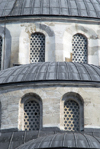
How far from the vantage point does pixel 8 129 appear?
3344 centimetres

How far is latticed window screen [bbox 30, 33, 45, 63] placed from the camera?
41531 mm

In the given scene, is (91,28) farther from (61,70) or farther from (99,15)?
(61,70)

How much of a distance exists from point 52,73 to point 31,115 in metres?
2.73

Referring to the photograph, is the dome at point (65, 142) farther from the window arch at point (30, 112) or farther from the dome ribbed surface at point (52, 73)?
the dome ribbed surface at point (52, 73)

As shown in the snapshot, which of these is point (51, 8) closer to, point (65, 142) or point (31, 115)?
point (31, 115)

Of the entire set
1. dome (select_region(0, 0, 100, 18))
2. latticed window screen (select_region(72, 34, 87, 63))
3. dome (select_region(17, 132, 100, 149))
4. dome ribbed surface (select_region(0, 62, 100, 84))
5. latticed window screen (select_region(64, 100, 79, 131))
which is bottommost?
dome (select_region(17, 132, 100, 149))

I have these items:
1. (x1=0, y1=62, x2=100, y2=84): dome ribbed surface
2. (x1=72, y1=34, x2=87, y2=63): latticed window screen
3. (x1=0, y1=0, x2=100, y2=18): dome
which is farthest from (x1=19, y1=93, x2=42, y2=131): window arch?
(x1=0, y1=0, x2=100, y2=18): dome

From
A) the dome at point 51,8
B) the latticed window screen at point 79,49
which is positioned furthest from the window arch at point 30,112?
the dome at point 51,8

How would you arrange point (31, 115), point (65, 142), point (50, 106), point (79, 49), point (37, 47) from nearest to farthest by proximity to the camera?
point (65, 142) < point (50, 106) < point (31, 115) < point (37, 47) < point (79, 49)

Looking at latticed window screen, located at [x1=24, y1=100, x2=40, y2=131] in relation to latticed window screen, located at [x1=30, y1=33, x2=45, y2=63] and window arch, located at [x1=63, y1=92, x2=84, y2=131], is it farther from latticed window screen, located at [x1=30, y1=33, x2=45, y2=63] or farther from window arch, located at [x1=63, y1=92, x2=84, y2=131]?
latticed window screen, located at [x1=30, y1=33, x2=45, y2=63]

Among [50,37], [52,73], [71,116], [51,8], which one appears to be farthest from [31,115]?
[51,8]

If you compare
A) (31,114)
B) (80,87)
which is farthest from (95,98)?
(31,114)

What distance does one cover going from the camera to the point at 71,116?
110ft

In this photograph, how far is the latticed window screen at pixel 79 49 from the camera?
137 feet
